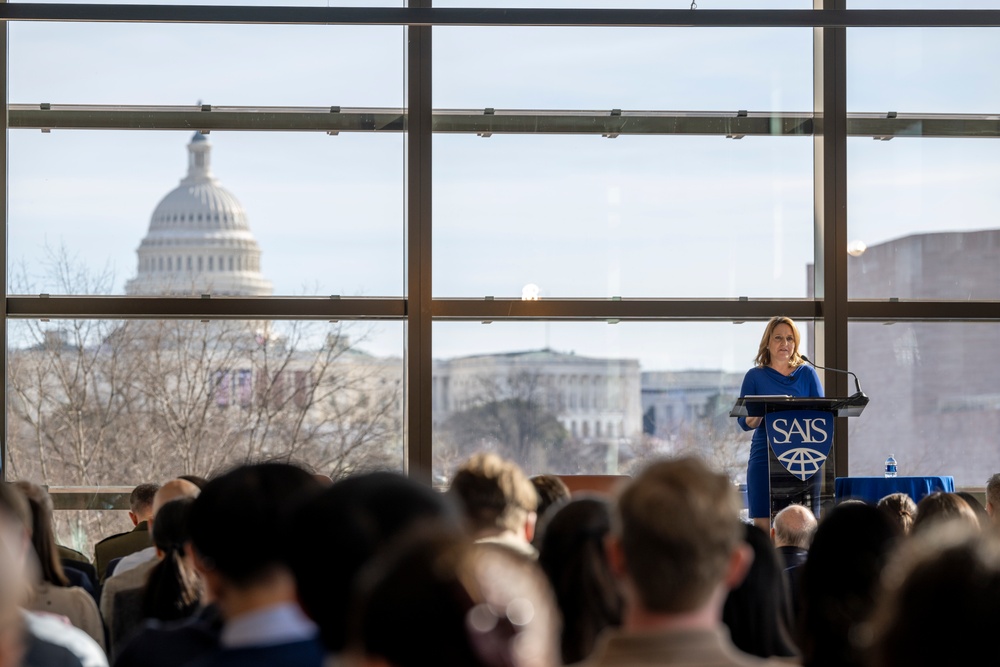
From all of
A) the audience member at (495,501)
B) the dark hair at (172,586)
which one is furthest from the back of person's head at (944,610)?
the dark hair at (172,586)

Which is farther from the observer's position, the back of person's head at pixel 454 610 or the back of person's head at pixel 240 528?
the back of person's head at pixel 240 528

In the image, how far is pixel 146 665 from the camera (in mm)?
2189

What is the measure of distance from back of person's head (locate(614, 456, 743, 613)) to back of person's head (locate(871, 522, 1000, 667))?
0.64 meters

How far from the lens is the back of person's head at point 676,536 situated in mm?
1733

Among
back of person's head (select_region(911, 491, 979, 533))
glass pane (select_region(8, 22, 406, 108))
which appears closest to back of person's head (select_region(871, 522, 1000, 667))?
back of person's head (select_region(911, 491, 979, 533))

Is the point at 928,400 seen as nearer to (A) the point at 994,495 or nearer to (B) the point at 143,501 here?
(A) the point at 994,495

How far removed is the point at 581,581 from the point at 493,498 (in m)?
0.37

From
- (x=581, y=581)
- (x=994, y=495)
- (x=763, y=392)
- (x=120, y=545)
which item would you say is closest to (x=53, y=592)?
(x=581, y=581)

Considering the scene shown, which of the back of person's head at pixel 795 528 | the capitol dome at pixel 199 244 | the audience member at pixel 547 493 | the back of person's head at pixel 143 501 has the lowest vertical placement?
the back of person's head at pixel 143 501

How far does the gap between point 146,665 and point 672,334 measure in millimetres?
7019

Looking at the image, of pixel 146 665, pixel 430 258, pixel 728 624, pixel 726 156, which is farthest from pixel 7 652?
pixel 726 156

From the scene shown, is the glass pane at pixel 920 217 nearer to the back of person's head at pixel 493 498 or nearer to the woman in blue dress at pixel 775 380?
the woman in blue dress at pixel 775 380

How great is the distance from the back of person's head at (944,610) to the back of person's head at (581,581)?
1525 mm

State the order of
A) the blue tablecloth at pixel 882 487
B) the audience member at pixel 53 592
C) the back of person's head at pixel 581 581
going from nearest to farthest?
1. the back of person's head at pixel 581 581
2. the audience member at pixel 53 592
3. the blue tablecloth at pixel 882 487
